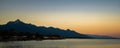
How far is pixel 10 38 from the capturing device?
10200 cm

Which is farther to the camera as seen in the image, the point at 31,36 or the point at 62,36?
the point at 62,36

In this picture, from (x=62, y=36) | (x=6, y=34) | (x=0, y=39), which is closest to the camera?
(x=0, y=39)

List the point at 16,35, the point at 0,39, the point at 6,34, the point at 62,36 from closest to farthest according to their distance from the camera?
the point at 0,39 < the point at 6,34 < the point at 16,35 < the point at 62,36

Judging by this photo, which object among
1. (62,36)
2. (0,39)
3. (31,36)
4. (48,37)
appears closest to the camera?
(0,39)

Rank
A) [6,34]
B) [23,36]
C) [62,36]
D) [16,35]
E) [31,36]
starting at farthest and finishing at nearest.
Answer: [62,36], [31,36], [23,36], [16,35], [6,34]

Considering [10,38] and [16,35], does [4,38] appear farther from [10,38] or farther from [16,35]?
[16,35]

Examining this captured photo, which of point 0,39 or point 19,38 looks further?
point 19,38

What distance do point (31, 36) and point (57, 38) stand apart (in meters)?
49.4

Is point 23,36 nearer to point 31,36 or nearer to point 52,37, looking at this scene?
point 31,36

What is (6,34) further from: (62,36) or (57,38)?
(62,36)

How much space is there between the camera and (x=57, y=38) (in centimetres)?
17662

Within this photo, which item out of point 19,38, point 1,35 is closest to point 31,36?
point 19,38

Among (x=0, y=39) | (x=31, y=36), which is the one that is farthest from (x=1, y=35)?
(x=31, y=36)

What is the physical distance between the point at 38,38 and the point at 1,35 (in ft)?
122
